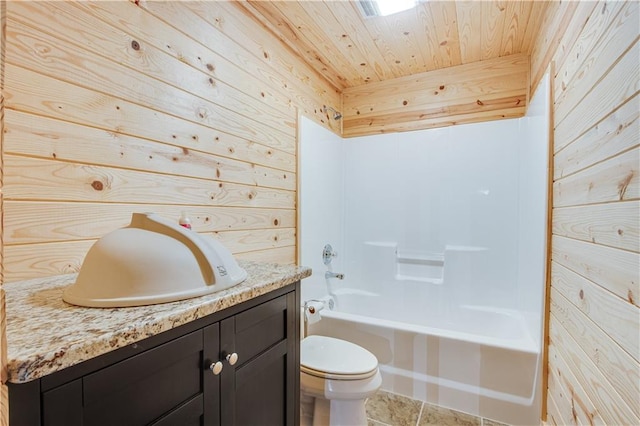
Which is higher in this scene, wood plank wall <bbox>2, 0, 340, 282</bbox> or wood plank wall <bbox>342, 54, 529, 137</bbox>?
wood plank wall <bbox>342, 54, 529, 137</bbox>

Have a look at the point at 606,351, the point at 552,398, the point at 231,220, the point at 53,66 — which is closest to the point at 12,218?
the point at 53,66

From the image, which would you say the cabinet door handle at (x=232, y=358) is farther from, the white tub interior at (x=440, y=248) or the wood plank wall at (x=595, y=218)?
the white tub interior at (x=440, y=248)

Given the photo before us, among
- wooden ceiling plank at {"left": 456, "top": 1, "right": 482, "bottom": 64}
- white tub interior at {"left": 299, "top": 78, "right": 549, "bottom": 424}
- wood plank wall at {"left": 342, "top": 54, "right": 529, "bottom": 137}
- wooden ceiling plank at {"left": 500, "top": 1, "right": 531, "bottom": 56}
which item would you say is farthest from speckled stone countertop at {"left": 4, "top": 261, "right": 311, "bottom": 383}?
wood plank wall at {"left": 342, "top": 54, "right": 529, "bottom": 137}

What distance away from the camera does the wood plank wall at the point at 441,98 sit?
2301mm

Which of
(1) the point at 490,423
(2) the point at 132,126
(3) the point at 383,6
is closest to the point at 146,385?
(2) the point at 132,126

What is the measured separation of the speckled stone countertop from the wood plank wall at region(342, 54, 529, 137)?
222 cm

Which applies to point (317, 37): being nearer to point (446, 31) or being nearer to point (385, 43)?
point (385, 43)

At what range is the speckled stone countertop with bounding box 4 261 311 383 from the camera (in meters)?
0.48

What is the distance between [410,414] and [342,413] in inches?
21.6

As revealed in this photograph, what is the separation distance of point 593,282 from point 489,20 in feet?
5.33

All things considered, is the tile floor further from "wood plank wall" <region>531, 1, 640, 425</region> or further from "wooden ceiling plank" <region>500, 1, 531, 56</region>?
"wooden ceiling plank" <region>500, 1, 531, 56</region>

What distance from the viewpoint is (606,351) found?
0.89 meters

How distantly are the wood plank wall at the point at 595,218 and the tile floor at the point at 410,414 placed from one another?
0.46 metres

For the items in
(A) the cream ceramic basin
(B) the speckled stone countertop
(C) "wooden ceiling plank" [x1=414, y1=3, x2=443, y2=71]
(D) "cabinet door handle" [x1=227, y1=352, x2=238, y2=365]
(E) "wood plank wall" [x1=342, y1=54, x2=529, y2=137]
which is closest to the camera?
(B) the speckled stone countertop
